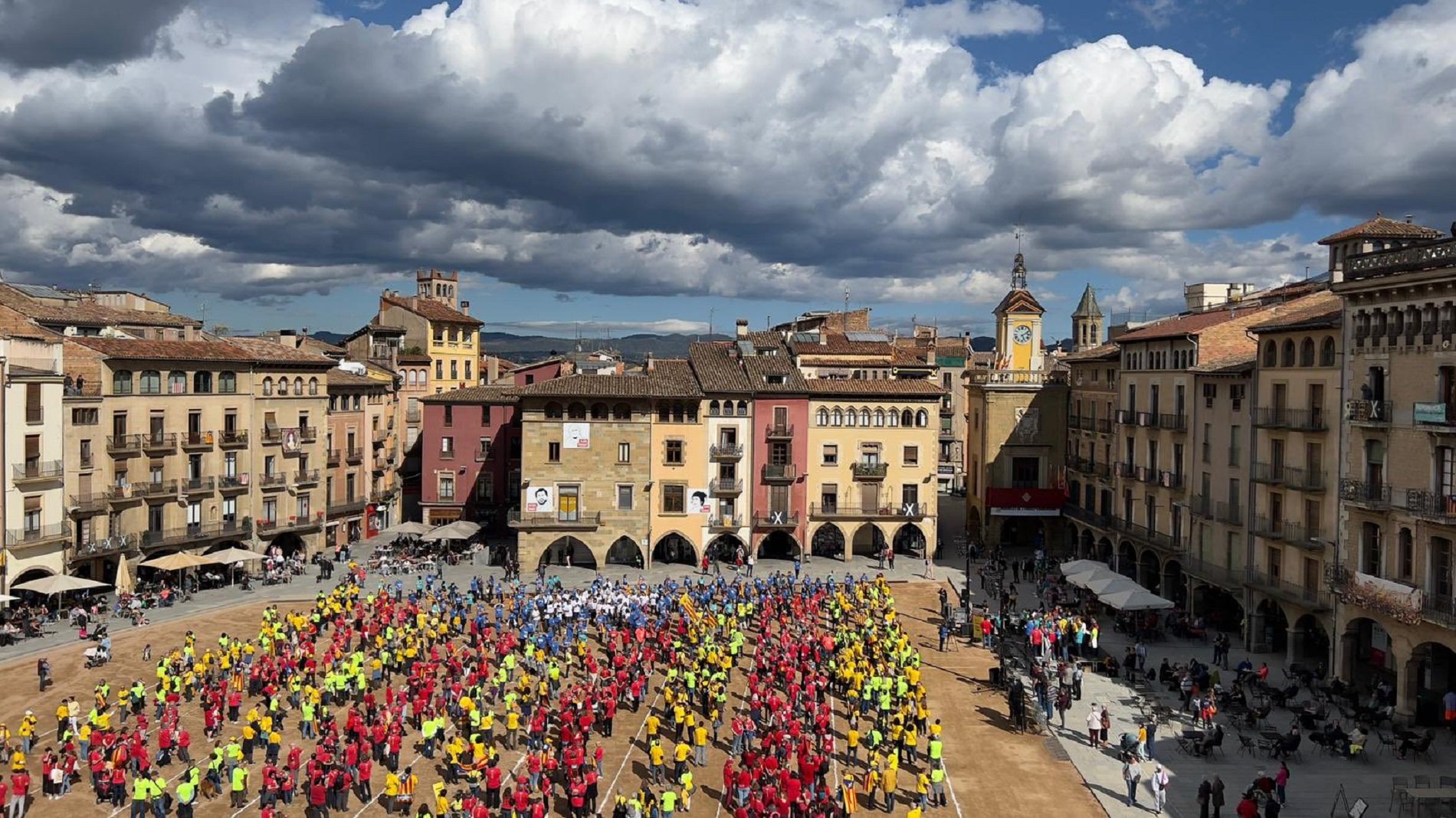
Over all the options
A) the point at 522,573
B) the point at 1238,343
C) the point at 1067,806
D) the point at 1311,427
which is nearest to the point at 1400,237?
the point at 1311,427

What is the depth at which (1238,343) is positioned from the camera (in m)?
46.8

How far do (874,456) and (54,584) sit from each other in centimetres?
3950

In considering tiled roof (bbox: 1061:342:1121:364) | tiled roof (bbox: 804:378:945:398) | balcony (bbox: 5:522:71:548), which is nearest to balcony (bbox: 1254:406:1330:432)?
tiled roof (bbox: 1061:342:1121:364)

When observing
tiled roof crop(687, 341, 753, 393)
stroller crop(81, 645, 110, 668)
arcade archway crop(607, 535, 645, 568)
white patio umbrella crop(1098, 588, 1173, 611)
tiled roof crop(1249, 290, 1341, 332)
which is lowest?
stroller crop(81, 645, 110, 668)

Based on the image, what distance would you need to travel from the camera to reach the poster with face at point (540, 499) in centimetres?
5516

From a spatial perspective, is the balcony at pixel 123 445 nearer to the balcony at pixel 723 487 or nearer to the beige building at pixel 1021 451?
the balcony at pixel 723 487

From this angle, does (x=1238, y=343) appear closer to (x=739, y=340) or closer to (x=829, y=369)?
(x=829, y=369)

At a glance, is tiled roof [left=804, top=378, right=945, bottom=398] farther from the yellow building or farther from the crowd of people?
the crowd of people

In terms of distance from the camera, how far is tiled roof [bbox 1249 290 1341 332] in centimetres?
3650

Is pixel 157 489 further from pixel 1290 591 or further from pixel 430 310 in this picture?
pixel 1290 591

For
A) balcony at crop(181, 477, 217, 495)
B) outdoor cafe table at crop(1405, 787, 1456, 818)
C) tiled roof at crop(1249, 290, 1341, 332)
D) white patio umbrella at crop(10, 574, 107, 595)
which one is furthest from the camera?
balcony at crop(181, 477, 217, 495)

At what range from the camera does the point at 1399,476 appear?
106 ft

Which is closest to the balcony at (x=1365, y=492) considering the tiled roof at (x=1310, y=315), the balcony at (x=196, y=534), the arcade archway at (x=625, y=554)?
the tiled roof at (x=1310, y=315)

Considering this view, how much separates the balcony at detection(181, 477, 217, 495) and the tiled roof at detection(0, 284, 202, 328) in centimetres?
1117
